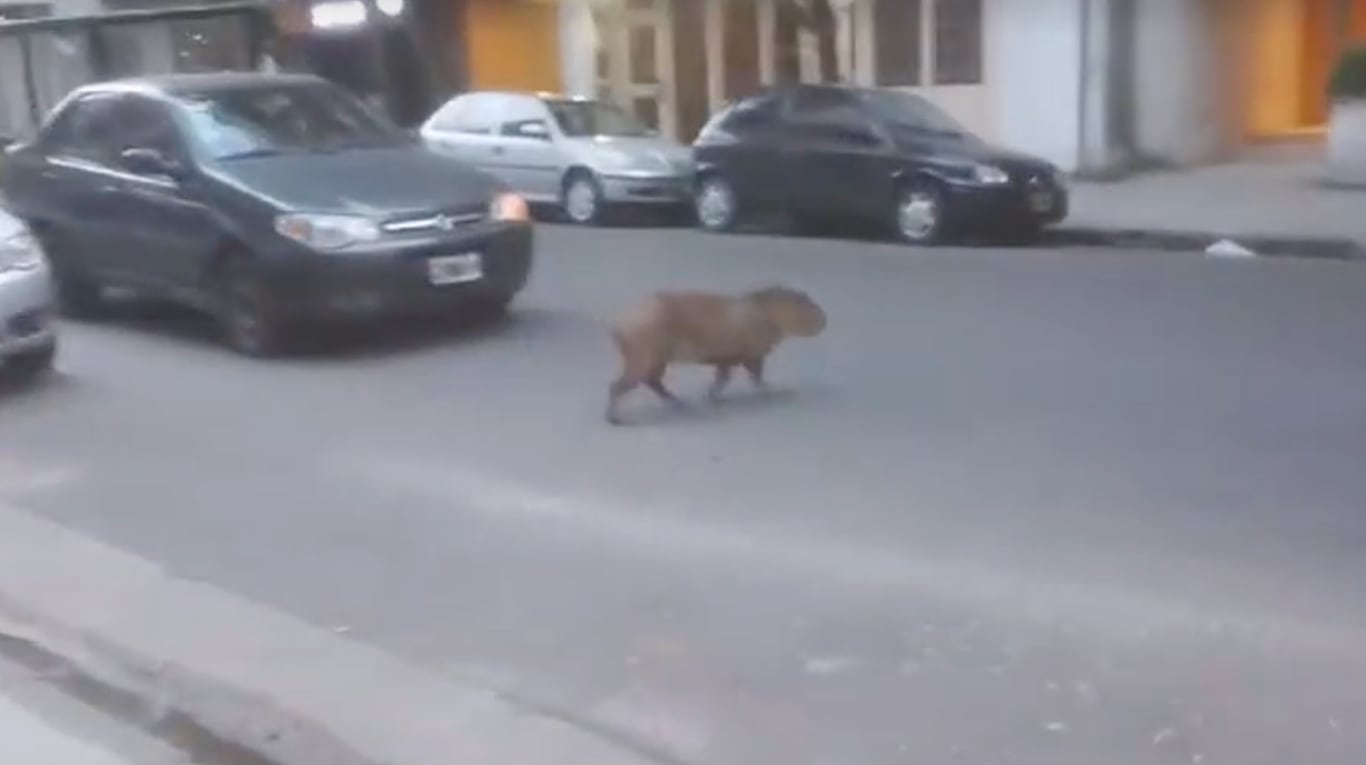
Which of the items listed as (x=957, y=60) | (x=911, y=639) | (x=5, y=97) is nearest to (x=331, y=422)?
(x=911, y=639)

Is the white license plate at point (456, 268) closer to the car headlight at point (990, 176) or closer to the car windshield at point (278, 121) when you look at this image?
the car windshield at point (278, 121)

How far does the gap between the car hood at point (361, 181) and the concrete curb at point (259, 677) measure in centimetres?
452

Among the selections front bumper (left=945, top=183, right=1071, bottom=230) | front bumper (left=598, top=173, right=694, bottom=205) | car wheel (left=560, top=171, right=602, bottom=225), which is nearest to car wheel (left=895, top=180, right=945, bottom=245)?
front bumper (left=945, top=183, right=1071, bottom=230)

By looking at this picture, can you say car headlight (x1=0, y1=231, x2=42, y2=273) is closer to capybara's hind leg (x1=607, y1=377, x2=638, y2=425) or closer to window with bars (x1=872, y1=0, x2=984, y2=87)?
capybara's hind leg (x1=607, y1=377, x2=638, y2=425)

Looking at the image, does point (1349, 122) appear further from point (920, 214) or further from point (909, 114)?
point (920, 214)

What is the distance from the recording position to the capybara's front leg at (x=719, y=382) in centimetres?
1073

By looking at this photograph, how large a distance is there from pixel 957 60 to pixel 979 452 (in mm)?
15873

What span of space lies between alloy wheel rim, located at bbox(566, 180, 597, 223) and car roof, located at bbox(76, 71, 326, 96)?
7.07 metres

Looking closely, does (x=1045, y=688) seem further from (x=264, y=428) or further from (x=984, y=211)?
(x=984, y=211)

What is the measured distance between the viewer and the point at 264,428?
427 inches

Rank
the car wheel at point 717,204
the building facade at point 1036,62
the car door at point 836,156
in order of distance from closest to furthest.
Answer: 1. the car door at point 836,156
2. the car wheel at point 717,204
3. the building facade at point 1036,62

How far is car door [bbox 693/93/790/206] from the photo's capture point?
1983 cm

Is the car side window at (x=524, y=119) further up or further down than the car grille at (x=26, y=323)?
further down

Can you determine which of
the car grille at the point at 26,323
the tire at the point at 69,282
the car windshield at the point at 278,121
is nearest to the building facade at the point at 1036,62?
the car windshield at the point at 278,121
